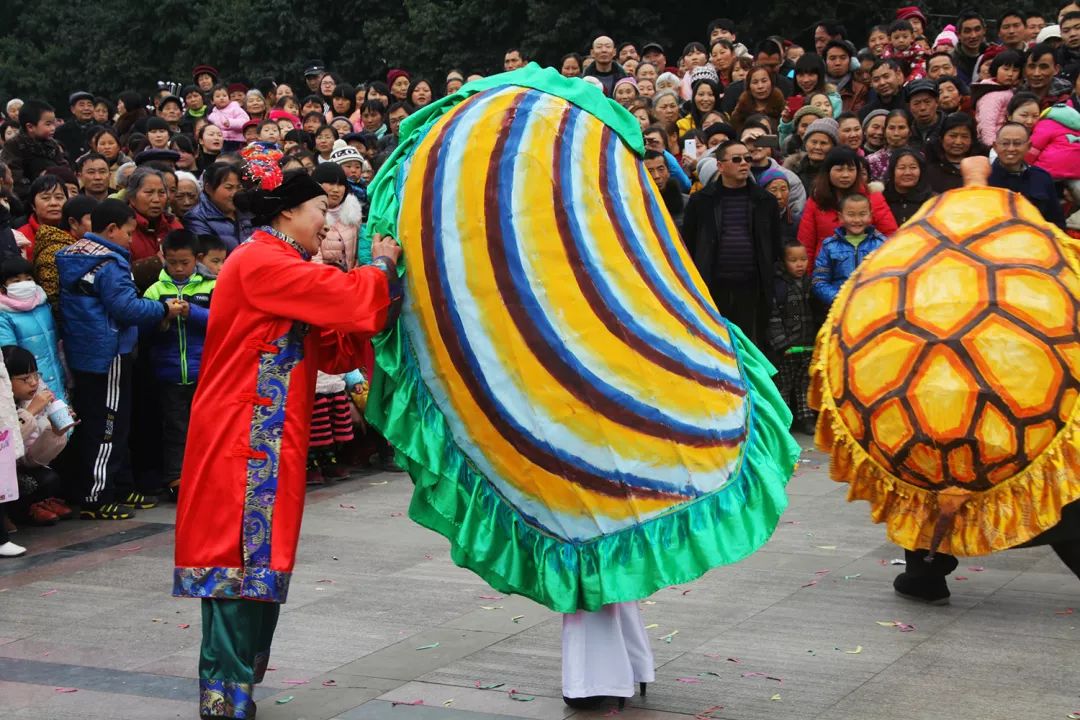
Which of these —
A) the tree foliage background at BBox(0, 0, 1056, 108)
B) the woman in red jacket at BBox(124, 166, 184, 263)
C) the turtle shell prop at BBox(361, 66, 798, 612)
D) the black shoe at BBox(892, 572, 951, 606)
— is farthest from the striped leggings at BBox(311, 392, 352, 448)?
the tree foliage background at BBox(0, 0, 1056, 108)

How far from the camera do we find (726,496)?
14.9 feet

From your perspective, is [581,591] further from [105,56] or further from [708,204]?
[105,56]

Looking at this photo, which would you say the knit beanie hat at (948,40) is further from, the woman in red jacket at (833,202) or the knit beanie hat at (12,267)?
the knit beanie hat at (12,267)

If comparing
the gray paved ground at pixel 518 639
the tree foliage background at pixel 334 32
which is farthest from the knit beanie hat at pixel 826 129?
the tree foliage background at pixel 334 32

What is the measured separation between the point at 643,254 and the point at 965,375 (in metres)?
1.35

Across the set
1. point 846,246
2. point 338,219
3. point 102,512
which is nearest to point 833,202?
point 846,246

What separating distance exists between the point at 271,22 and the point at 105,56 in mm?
4474

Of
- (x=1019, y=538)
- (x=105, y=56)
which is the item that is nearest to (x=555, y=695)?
(x=1019, y=538)

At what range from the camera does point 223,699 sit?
4547 mm

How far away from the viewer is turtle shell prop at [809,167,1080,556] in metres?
5.09

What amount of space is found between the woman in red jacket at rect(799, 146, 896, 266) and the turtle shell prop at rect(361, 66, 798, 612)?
17.6ft

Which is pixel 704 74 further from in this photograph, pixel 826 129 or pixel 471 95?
pixel 471 95

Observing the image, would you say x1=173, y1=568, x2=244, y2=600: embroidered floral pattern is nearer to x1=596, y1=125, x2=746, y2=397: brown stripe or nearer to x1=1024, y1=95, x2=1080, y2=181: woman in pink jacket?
x1=596, y1=125, x2=746, y2=397: brown stripe

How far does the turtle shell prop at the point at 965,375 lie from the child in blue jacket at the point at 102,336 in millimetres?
3963
